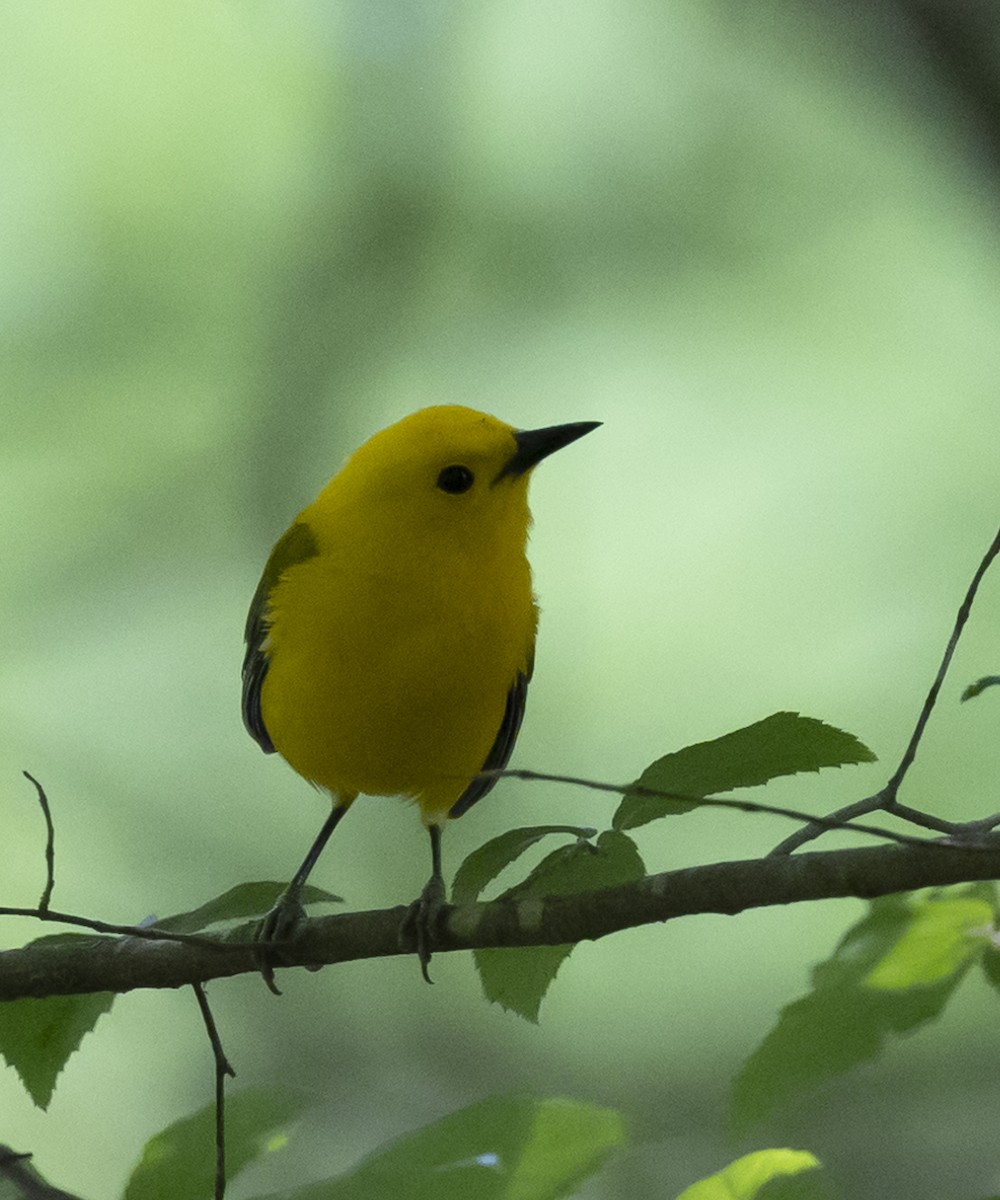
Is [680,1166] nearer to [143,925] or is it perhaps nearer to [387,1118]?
[387,1118]

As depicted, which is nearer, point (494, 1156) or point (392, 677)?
point (494, 1156)

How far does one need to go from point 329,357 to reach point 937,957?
606cm

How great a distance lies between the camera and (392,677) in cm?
322

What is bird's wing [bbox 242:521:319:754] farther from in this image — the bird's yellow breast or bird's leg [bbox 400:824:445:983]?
bird's leg [bbox 400:824:445:983]

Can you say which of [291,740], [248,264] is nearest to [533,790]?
[248,264]

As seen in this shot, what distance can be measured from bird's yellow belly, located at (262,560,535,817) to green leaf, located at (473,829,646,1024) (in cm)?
89

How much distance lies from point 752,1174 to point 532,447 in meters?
1.96

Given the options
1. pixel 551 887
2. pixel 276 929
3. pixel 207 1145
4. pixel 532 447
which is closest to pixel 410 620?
pixel 532 447

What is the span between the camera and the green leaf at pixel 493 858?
216cm

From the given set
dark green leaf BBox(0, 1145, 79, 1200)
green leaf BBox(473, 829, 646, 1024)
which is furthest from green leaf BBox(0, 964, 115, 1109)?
green leaf BBox(473, 829, 646, 1024)

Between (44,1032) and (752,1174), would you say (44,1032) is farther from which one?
(752,1174)

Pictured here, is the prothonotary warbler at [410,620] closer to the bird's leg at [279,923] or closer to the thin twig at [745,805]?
the bird's leg at [279,923]

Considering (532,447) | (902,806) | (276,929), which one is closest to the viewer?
(902,806)

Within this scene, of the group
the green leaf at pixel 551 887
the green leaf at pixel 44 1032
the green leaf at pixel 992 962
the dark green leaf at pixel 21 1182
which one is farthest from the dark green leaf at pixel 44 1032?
the green leaf at pixel 992 962
